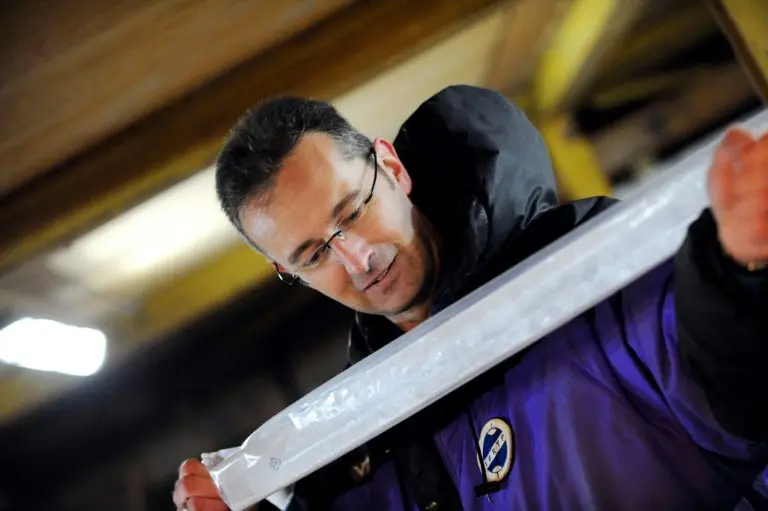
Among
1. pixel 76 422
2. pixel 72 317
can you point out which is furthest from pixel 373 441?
pixel 76 422

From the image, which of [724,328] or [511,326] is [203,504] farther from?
[724,328]

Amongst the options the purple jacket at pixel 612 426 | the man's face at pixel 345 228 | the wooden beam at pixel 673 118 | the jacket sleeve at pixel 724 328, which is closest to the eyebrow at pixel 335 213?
the man's face at pixel 345 228

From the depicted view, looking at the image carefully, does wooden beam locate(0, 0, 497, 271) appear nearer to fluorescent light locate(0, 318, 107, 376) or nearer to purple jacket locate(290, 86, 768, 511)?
purple jacket locate(290, 86, 768, 511)

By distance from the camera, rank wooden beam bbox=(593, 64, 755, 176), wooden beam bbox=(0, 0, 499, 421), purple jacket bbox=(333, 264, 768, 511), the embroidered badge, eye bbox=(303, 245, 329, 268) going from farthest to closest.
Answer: wooden beam bbox=(593, 64, 755, 176) < wooden beam bbox=(0, 0, 499, 421) < eye bbox=(303, 245, 329, 268) < the embroidered badge < purple jacket bbox=(333, 264, 768, 511)

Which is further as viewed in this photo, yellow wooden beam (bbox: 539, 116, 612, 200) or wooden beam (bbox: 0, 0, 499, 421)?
yellow wooden beam (bbox: 539, 116, 612, 200)

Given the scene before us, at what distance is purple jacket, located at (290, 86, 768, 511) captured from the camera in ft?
1.24

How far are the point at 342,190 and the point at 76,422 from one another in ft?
3.67

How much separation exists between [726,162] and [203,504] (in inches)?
22.7

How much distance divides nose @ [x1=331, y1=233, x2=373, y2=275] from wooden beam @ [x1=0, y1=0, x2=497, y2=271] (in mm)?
289

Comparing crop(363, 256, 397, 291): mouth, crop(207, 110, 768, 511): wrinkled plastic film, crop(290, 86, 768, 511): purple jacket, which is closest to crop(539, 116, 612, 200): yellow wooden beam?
crop(290, 86, 768, 511): purple jacket

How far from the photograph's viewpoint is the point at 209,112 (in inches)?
32.2

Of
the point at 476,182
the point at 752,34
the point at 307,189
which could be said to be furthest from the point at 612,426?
the point at 752,34

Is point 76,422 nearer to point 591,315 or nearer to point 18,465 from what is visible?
point 18,465

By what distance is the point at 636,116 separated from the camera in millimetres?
1374
